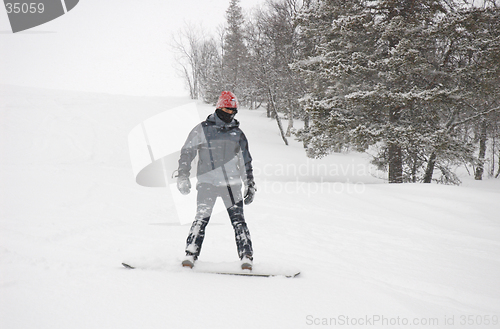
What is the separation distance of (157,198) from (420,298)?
6277 mm

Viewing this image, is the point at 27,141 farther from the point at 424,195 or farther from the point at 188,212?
the point at 424,195

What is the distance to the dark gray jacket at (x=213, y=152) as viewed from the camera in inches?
134

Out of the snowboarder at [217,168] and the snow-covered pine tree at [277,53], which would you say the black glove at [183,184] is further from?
the snow-covered pine tree at [277,53]

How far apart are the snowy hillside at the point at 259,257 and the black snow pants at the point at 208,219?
28 cm

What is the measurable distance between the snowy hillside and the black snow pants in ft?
0.92

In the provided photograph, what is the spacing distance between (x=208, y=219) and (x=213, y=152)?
84cm

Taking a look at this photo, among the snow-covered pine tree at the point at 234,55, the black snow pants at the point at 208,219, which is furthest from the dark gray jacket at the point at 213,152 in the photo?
the snow-covered pine tree at the point at 234,55

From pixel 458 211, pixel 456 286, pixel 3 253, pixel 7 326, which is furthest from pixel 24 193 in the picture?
pixel 458 211

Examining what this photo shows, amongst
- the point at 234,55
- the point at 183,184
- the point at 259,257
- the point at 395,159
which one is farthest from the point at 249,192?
the point at 234,55

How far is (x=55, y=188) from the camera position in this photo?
6.79 meters

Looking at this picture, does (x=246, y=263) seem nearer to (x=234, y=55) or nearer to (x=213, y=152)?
(x=213, y=152)

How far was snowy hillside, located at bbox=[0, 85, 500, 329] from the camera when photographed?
2.39 metres

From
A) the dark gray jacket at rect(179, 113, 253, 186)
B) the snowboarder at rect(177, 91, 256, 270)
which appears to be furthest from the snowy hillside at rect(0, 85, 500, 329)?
the dark gray jacket at rect(179, 113, 253, 186)

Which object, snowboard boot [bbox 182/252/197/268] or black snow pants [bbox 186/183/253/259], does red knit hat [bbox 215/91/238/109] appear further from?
snowboard boot [bbox 182/252/197/268]
